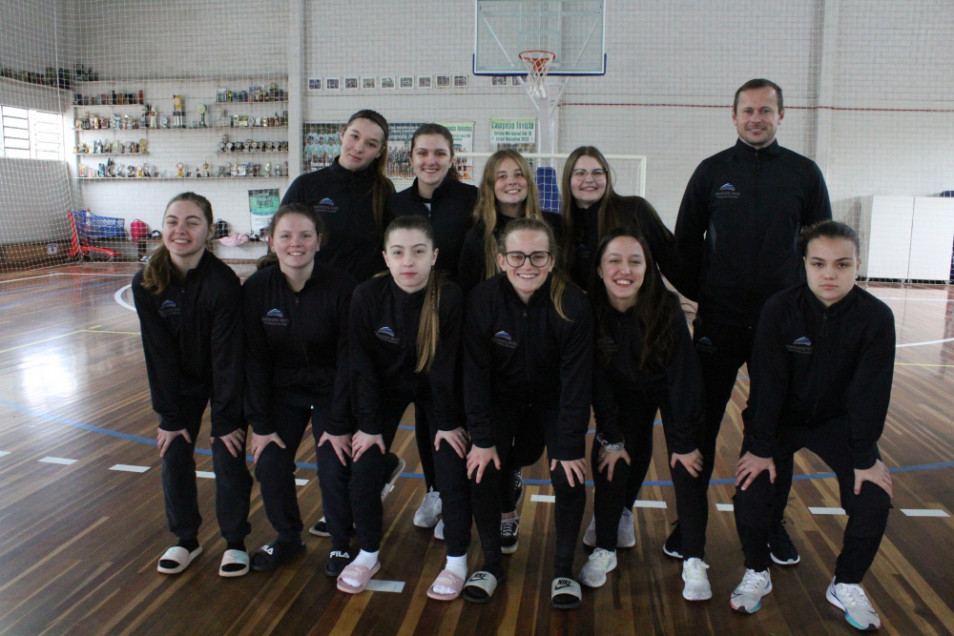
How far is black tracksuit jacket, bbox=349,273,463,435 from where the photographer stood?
2.24 m

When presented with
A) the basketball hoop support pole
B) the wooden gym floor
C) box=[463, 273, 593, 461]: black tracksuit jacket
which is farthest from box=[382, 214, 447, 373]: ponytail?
the basketball hoop support pole

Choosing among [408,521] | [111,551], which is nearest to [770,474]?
[408,521]

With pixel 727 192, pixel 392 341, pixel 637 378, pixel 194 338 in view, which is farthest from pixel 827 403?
pixel 194 338

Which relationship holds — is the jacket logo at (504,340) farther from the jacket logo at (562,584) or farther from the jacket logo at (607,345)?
the jacket logo at (562,584)

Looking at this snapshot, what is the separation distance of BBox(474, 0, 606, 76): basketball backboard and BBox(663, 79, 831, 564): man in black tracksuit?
600 centimetres

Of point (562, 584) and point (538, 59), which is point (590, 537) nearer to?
point (562, 584)

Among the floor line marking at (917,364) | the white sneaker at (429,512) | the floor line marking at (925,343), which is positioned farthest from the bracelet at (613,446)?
the floor line marking at (925,343)

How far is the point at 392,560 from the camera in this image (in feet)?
7.85

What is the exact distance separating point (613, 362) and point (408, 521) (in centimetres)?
111

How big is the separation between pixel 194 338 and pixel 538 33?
6953mm

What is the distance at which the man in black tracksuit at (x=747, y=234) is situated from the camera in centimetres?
233

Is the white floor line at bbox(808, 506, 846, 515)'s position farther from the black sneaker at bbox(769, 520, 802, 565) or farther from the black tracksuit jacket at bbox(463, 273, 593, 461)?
the black tracksuit jacket at bbox(463, 273, 593, 461)

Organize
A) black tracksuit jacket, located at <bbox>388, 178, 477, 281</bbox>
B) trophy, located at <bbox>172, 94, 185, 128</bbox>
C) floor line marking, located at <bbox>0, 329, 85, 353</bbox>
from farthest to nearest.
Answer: trophy, located at <bbox>172, 94, 185, 128</bbox>
floor line marking, located at <bbox>0, 329, 85, 353</bbox>
black tracksuit jacket, located at <bbox>388, 178, 477, 281</bbox>

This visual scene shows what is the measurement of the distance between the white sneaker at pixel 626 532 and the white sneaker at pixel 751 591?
0.43m
